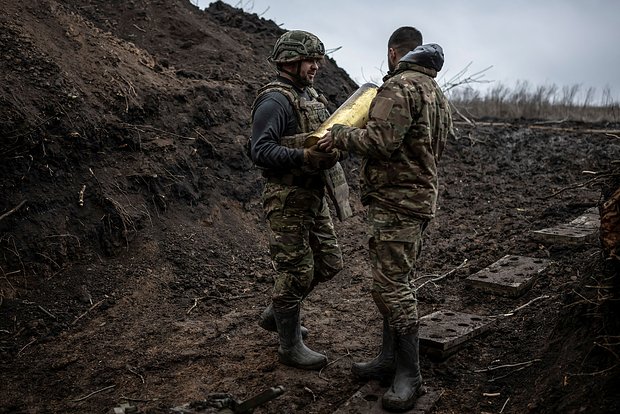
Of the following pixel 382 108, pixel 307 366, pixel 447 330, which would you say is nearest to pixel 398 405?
pixel 307 366

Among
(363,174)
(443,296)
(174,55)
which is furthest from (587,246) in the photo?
(174,55)

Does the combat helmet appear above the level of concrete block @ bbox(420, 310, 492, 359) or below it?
above

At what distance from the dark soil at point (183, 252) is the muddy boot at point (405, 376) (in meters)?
0.28

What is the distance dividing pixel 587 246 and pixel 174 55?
6782mm

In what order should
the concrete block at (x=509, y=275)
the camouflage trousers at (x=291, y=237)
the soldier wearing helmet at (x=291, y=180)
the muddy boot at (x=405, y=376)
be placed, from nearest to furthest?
the muddy boot at (x=405, y=376) → the soldier wearing helmet at (x=291, y=180) → the camouflage trousers at (x=291, y=237) → the concrete block at (x=509, y=275)

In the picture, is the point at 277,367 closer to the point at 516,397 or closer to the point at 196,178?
the point at 516,397

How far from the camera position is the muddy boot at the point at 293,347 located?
4.66 meters

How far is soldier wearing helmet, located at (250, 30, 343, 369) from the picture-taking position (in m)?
4.49

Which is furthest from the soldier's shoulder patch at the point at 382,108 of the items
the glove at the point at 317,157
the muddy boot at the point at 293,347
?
the muddy boot at the point at 293,347

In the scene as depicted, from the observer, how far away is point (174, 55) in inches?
401

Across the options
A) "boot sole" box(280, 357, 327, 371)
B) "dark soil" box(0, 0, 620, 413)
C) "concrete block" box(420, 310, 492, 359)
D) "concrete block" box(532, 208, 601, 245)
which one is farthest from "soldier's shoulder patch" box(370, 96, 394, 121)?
"concrete block" box(532, 208, 601, 245)

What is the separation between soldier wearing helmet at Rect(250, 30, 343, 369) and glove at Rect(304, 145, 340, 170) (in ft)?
0.03

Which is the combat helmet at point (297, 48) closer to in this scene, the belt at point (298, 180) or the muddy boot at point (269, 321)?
the belt at point (298, 180)

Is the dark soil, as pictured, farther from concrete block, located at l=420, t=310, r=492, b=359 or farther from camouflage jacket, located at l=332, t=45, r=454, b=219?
camouflage jacket, located at l=332, t=45, r=454, b=219
